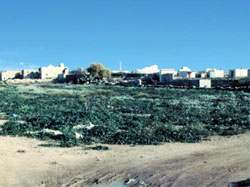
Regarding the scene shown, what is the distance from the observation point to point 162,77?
6431 centimetres

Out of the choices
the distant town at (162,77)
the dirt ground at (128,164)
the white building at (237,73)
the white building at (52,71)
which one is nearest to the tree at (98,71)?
the distant town at (162,77)

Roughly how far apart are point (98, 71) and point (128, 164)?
75743 millimetres

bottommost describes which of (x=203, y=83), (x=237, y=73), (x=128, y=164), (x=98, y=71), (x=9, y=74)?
(x=128, y=164)

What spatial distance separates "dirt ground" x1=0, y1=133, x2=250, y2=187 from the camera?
6.99 metres

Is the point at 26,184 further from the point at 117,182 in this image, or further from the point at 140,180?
the point at 140,180

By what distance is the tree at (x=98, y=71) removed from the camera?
82456 mm

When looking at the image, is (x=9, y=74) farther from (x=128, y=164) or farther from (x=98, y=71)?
(x=128, y=164)

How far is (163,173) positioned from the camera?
288 inches

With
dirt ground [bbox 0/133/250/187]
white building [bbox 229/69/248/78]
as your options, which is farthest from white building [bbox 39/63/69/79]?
dirt ground [bbox 0/133/250/187]

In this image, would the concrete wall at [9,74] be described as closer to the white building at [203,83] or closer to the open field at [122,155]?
the white building at [203,83]

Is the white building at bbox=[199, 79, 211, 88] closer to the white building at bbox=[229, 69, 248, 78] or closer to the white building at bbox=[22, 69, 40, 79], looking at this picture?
the white building at bbox=[229, 69, 248, 78]

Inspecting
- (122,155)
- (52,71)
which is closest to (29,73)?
(52,71)

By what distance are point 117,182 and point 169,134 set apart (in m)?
4.92

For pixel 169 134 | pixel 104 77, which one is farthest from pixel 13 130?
pixel 104 77
